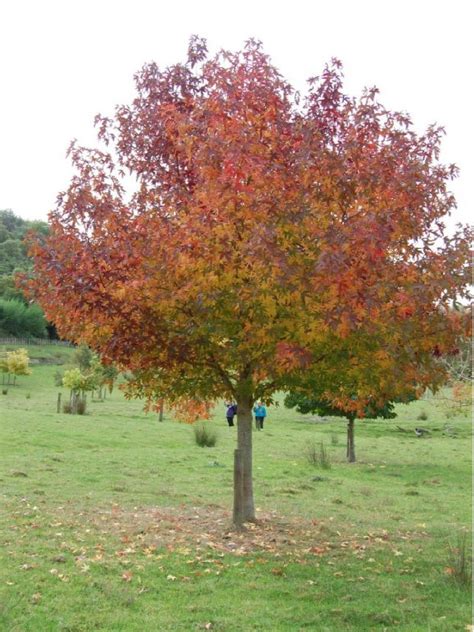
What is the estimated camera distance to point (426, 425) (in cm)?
3894

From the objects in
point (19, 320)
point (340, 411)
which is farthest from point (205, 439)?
point (19, 320)

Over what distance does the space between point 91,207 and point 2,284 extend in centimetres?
9756

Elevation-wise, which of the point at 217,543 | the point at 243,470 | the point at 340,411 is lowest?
the point at 217,543

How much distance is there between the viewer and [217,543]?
9695mm

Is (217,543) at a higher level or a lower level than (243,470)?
lower

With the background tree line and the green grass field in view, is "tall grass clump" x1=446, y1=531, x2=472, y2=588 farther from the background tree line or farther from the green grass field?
the background tree line

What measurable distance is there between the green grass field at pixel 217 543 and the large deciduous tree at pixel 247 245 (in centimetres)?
169

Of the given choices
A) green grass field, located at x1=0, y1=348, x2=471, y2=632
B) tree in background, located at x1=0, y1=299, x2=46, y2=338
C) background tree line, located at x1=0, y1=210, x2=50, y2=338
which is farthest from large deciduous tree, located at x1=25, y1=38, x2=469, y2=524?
tree in background, located at x1=0, y1=299, x2=46, y2=338

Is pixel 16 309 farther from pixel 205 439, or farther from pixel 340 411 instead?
pixel 340 411

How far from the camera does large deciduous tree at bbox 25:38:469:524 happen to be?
751 cm

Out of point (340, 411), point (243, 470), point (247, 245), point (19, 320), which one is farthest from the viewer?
point (19, 320)

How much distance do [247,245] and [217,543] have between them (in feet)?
16.1

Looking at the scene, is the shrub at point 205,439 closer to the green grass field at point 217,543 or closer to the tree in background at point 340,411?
the green grass field at point 217,543

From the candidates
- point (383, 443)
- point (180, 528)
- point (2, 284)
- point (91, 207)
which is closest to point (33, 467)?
point (180, 528)
